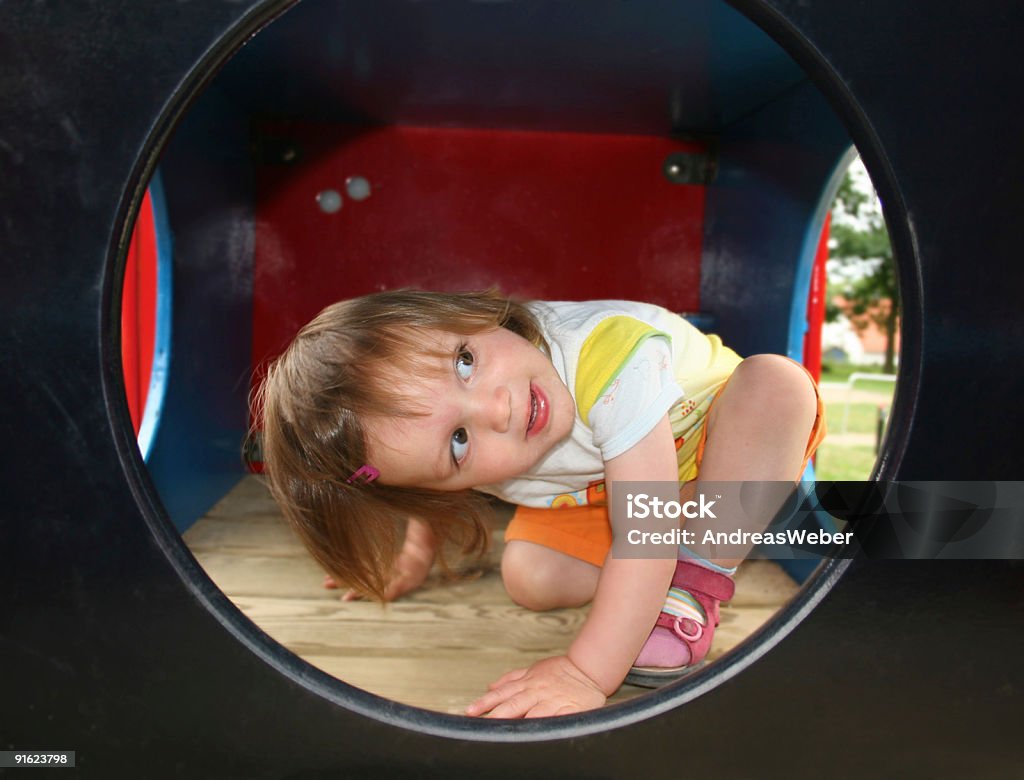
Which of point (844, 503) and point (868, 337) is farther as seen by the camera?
point (868, 337)

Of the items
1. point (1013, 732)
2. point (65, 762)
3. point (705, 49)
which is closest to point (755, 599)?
point (1013, 732)

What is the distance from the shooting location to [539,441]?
0.65m

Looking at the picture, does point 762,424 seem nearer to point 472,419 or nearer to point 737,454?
point 737,454

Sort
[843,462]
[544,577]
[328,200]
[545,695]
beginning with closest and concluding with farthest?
[545,695] < [544,577] < [328,200] < [843,462]

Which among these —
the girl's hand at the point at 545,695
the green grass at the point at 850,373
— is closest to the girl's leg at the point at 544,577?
the girl's hand at the point at 545,695

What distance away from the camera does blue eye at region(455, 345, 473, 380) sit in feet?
2.05

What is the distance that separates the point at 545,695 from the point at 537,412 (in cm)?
20

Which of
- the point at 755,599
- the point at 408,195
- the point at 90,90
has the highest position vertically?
the point at 408,195

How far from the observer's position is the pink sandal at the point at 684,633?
728mm

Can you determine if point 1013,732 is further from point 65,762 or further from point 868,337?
point 868,337

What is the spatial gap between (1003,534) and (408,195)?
1.04m

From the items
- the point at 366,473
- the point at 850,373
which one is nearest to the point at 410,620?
the point at 366,473

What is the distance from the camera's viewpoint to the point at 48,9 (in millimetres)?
407

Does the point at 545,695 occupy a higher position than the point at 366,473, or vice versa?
the point at 366,473
